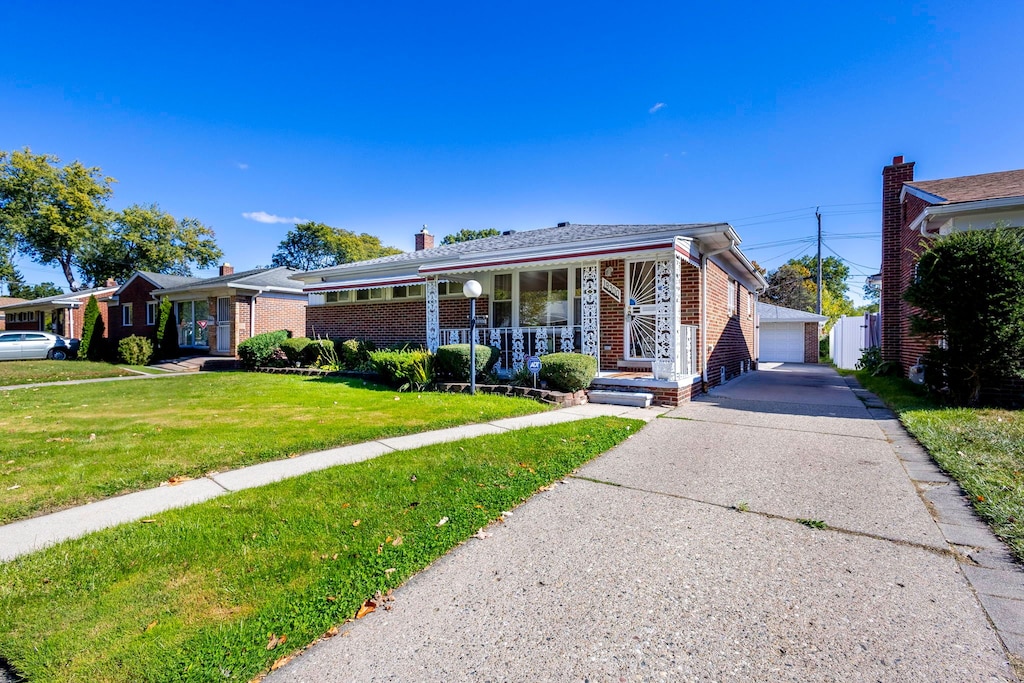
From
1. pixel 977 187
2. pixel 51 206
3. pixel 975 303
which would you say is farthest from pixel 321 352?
pixel 51 206

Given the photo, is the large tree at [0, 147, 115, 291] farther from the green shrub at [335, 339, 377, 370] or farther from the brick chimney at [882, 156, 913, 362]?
the brick chimney at [882, 156, 913, 362]

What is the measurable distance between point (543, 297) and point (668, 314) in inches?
138

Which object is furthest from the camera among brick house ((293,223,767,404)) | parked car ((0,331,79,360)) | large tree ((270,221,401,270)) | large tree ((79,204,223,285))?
large tree ((270,221,401,270))

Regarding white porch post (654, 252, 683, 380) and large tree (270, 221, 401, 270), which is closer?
white porch post (654, 252, 683, 380)

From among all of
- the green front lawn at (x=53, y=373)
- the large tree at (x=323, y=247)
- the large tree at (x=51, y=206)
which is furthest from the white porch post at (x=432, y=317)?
the large tree at (x=51, y=206)

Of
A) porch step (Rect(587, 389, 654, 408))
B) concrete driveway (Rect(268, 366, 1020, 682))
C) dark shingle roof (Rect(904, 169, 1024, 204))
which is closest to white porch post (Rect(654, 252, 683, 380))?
porch step (Rect(587, 389, 654, 408))

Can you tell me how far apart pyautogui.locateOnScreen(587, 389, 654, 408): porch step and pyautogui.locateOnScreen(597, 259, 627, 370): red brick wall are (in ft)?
5.20

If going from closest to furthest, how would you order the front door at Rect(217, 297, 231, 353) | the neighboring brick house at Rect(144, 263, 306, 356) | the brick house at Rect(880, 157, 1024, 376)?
the brick house at Rect(880, 157, 1024, 376) < the neighboring brick house at Rect(144, 263, 306, 356) < the front door at Rect(217, 297, 231, 353)

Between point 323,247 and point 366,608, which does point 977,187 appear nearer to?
point 366,608

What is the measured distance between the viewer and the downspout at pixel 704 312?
9.52 m

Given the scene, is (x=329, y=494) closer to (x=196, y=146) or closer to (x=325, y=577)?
(x=325, y=577)

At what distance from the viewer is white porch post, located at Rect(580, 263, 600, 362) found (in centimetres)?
941

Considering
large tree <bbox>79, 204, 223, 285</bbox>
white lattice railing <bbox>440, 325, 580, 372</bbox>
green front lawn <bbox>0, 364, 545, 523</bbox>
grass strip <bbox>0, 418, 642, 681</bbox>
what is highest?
large tree <bbox>79, 204, 223, 285</bbox>

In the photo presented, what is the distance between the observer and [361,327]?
14.5m
